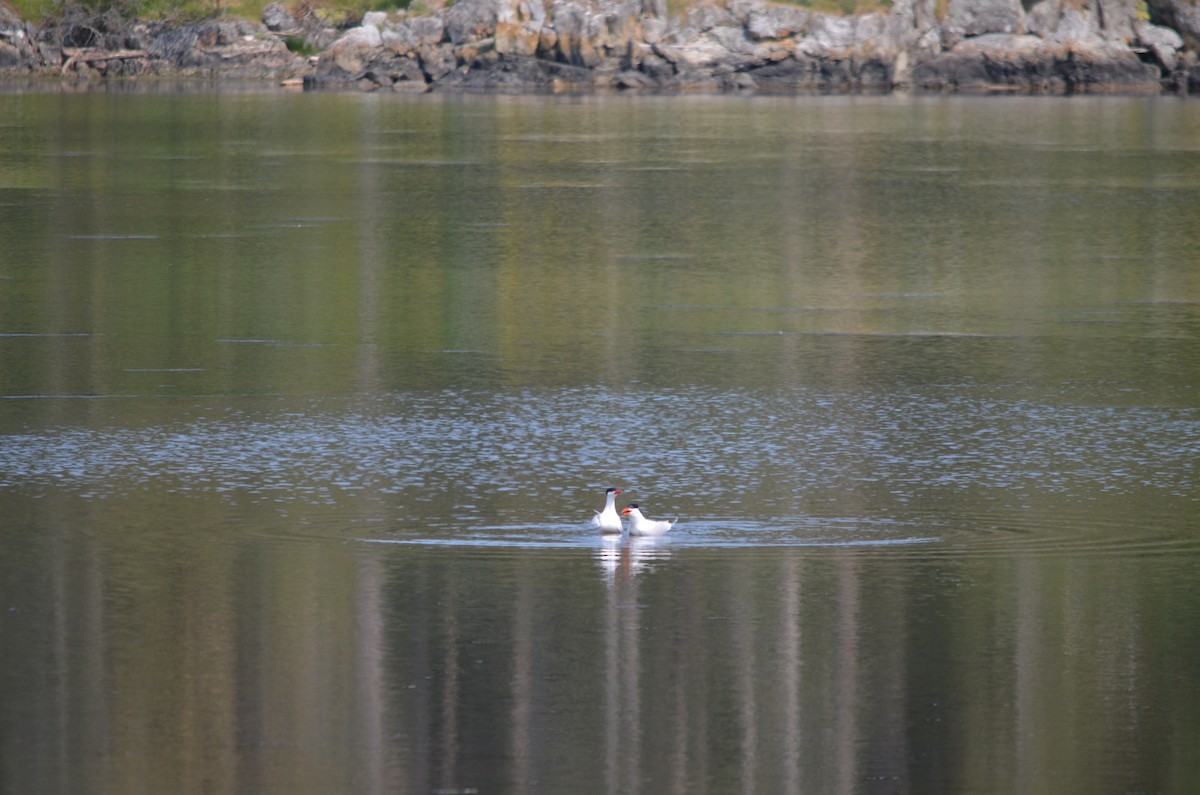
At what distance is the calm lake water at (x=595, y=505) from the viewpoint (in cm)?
1299

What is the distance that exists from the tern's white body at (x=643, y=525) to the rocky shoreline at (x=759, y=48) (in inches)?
4376

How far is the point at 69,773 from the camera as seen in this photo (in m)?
A: 12.2

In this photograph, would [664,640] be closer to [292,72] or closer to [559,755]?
[559,755]

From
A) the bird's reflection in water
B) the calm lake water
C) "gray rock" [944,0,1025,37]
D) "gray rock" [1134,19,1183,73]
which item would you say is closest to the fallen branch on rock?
"gray rock" [944,0,1025,37]

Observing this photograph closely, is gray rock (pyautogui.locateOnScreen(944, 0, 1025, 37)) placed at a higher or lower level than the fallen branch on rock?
higher

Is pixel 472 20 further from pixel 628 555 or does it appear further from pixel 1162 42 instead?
pixel 628 555

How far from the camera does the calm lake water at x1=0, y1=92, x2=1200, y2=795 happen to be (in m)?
13.0

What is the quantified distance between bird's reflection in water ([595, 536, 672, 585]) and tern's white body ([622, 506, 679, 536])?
66mm

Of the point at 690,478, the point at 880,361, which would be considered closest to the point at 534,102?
the point at 880,361

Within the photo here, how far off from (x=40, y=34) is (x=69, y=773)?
13523 centimetres

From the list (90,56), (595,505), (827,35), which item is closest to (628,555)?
(595,505)

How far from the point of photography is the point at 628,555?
1730cm

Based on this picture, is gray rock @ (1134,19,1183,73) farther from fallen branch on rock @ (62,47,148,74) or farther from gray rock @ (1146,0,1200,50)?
fallen branch on rock @ (62,47,148,74)

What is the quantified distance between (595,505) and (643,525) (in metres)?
1.66
